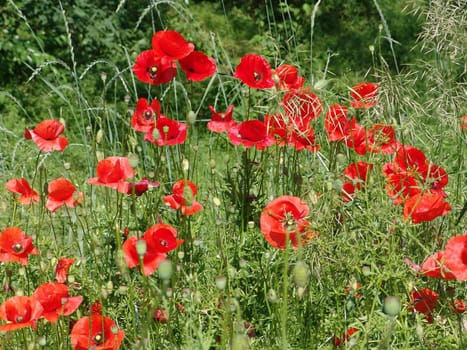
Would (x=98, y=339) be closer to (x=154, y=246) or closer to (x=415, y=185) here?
(x=154, y=246)

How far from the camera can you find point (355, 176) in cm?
205

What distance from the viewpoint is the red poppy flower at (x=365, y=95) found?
2195 mm

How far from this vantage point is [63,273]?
1970mm

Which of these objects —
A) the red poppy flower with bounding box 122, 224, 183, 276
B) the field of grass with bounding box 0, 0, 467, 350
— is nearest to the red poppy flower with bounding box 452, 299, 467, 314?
the field of grass with bounding box 0, 0, 467, 350

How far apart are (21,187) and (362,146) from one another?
33.8 inches

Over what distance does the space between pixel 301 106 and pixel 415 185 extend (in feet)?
1.15

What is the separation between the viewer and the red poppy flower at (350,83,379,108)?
220 cm

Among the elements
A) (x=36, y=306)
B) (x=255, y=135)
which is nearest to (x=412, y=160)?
(x=255, y=135)

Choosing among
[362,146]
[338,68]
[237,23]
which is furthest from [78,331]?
[237,23]

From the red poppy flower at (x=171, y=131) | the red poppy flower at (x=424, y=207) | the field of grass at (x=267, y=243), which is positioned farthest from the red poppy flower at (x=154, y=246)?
the red poppy flower at (x=424, y=207)

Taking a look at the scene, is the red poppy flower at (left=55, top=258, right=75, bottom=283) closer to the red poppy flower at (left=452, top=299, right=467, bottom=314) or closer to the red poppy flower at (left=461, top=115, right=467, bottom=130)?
the red poppy flower at (left=452, top=299, right=467, bottom=314)

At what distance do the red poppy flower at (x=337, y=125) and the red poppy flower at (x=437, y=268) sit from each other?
53 cm

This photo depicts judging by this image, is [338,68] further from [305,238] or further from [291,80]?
[305,238]

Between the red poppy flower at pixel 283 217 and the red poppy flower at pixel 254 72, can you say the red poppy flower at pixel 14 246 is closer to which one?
the red poppy flower at pixel 283 217
